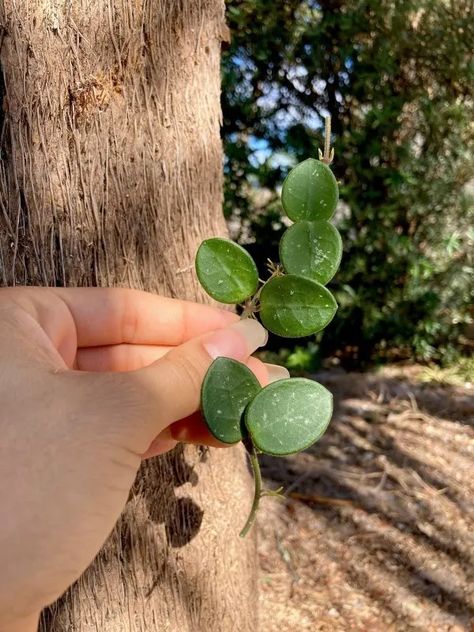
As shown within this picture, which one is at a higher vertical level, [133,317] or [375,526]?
[133,317]

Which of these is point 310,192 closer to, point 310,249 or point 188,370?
point 310,249

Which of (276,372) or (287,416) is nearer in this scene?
(287,416)

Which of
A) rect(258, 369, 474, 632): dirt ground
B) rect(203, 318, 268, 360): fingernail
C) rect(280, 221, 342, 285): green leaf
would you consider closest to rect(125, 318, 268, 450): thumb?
rect(203, 318, 268, 360): fingernail

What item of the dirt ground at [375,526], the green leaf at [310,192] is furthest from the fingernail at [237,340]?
the dirt ground at [375,526]

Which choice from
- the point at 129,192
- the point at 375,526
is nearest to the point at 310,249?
the point at 129,192

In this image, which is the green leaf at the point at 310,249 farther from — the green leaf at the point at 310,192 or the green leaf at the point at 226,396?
the green leaf at the point at 226,396

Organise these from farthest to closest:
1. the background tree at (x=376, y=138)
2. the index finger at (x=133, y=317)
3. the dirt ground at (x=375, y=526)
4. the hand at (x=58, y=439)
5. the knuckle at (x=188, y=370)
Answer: the background tree at (x=376, y=138)
the dirt ground at (x=375, y=526)
the index finger at (x=133, y=317)
the knuckle at (x=188, y=370)
the hand at (x=58, y=439)

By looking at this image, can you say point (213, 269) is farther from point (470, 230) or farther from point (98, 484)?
point (470, 230)
